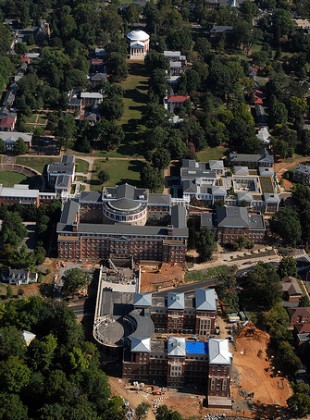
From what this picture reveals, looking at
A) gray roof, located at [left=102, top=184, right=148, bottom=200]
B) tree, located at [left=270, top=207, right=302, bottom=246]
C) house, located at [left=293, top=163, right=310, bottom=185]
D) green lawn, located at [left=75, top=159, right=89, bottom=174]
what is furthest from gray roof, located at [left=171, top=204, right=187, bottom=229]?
house, located at [left=293, top=163, right=310, bottom=185]

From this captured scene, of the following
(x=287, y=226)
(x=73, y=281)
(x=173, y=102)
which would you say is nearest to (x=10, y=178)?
(x=73, y=281)

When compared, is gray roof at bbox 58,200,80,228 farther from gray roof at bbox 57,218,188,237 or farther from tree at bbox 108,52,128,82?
tree at bbox 108,52,128,82

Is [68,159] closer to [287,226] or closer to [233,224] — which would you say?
[233,224]

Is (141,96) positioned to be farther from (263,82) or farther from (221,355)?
(221,355)

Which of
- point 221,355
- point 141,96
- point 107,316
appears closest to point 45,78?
point 141,96

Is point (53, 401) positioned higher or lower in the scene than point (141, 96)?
higher

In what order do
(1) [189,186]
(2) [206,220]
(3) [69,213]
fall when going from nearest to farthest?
1. (3) [69,213]
2. (2) [206,220]
3. (1) [189,186]
